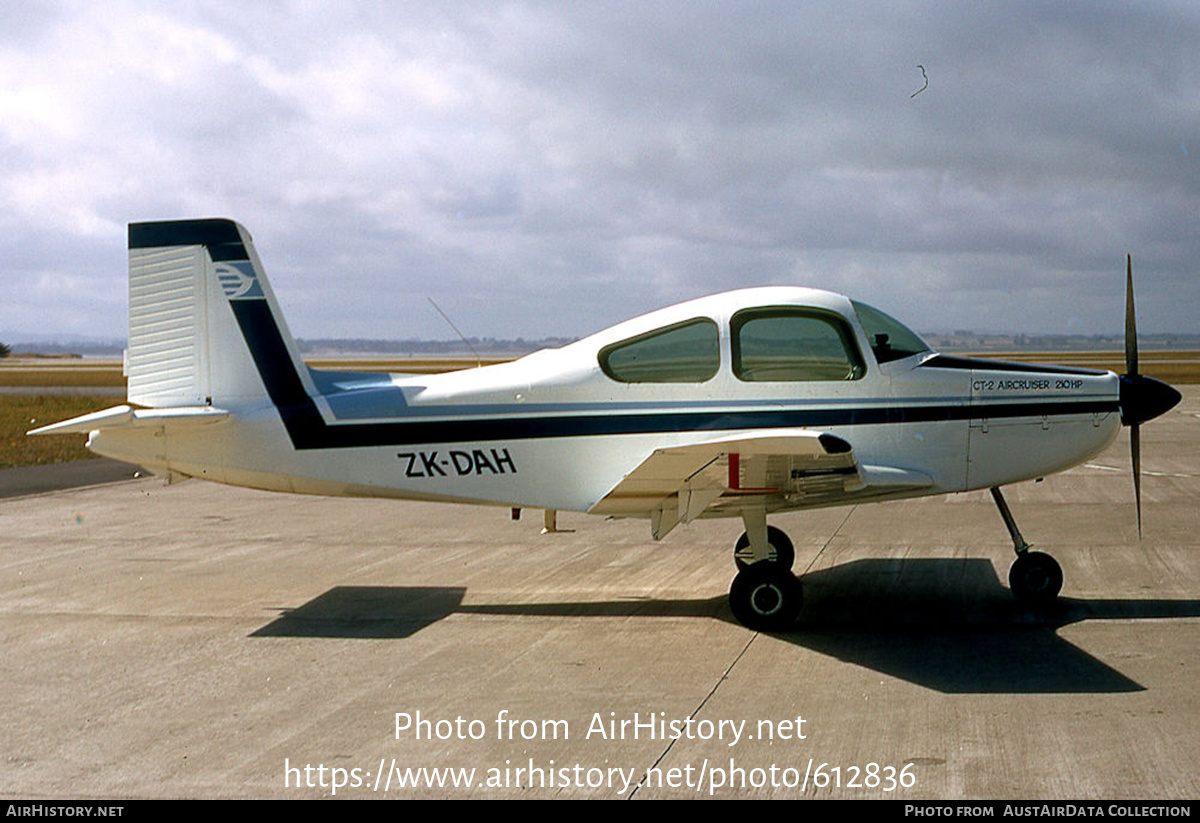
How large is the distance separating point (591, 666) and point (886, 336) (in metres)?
3.31

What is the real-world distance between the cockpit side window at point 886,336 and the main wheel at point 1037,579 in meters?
1.82

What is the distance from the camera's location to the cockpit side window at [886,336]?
7996 mm

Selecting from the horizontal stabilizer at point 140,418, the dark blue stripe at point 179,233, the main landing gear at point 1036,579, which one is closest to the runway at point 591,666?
the main landing gear at point 1036,579

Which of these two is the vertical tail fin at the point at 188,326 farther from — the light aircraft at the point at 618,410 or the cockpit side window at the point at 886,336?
the cockpit side window at the point at 886,336

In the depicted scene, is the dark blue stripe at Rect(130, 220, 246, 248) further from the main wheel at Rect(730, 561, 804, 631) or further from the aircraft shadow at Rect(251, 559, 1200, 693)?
the main wheel at Rect(730, 561, 804, 631)

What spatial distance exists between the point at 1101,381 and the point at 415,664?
17.9 feet

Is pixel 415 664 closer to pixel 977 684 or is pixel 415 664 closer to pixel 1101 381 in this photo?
pixel 977 684

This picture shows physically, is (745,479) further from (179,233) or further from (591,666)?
(179,233)

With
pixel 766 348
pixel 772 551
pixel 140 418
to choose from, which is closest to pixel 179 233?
pixel 140 418

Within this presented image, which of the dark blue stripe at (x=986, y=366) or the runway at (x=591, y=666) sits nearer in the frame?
the runway at (x=591, y=666)

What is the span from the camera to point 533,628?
7.86 m

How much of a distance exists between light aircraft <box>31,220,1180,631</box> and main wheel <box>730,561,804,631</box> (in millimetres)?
11

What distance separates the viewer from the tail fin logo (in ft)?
27.4

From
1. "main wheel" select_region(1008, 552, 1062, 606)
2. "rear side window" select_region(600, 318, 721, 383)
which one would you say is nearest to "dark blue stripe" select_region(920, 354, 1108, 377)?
"main wheel" select_region(1008, 552, 1062, 606)
